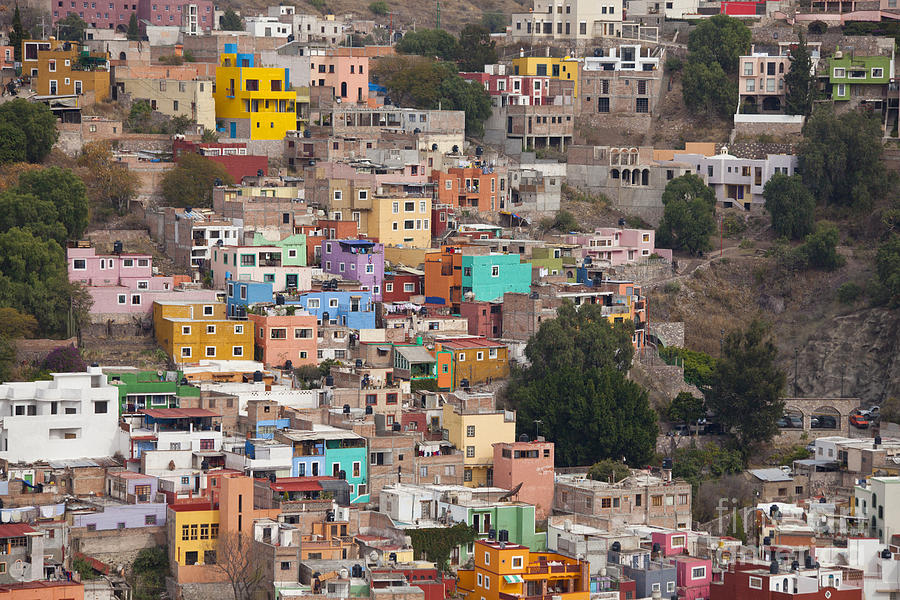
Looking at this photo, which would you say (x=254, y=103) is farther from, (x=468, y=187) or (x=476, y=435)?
(x=476, y=435)

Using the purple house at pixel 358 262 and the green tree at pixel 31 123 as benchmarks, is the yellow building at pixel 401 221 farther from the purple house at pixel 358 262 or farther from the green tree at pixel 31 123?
the green tree at pixel 31 123

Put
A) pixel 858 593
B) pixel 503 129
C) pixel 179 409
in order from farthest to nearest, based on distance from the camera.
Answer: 1. pixel 503 129
2. pixel 179 409
3. pixel 858 593

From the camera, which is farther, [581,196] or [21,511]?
[581,196]

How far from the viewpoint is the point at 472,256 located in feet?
207

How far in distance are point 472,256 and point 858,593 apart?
20.6m

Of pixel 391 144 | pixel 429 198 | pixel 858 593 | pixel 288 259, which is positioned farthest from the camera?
pixel 391 144

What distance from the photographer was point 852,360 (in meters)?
66.5

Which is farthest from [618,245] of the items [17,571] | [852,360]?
[17,571]

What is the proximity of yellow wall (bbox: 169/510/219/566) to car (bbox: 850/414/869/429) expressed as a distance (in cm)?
2103

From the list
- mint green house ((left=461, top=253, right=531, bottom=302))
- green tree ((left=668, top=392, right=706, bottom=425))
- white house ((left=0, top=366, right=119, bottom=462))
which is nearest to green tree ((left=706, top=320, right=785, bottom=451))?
green tree ((left=668, top=392, right=706, bottom=425))

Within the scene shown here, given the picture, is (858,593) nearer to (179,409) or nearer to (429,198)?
(179,409)

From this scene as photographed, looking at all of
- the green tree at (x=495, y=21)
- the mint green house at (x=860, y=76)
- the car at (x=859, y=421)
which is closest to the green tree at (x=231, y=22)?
the green tree at (x=495, y=21)

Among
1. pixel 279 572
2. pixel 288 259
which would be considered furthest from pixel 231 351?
pixel 279 572

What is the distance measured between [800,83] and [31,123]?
24518 mm
